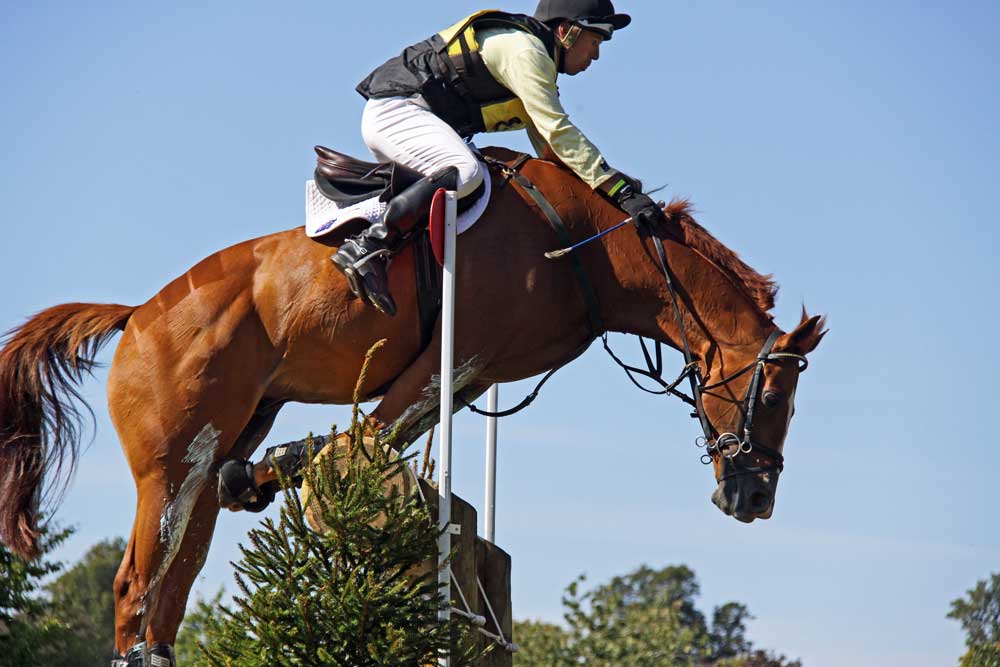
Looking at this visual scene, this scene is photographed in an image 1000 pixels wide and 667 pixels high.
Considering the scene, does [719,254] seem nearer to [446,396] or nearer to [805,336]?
[805,336]

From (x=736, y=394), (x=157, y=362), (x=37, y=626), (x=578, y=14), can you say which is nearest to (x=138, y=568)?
(x=157, y=362)

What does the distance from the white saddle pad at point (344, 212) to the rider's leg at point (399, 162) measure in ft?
0.30

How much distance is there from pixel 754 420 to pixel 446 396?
1.67m

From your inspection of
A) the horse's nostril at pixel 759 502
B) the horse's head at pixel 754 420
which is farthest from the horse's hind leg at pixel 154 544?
the horse's nostril at pixel 759 502

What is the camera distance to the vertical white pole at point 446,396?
190 inches

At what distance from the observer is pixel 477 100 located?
260 inches

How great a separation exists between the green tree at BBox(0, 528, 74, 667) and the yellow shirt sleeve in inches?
271

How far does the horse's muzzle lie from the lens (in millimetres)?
6301

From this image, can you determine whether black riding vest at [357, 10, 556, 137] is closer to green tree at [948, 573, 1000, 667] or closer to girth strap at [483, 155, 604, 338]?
girth strap at [483, 155, 604, 338]

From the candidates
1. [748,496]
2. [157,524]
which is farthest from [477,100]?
[157,524]

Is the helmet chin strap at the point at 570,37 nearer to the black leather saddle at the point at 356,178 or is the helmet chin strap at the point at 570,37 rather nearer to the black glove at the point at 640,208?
the black glove at the point at 640,208

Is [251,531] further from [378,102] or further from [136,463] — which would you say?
[378,102]

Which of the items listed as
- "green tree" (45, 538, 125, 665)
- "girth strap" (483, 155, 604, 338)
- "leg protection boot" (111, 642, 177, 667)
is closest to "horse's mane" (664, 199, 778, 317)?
"girth strap" (483, 155, 604, 338)

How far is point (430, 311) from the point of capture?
6164mm
